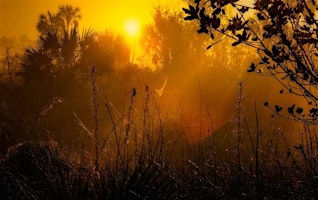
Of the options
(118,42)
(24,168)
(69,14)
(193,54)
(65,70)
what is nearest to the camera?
(24,168)

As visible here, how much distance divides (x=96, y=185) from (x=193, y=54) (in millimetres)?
27146

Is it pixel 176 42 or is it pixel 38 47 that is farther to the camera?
pixel 176 42

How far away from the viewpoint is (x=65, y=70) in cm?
1579

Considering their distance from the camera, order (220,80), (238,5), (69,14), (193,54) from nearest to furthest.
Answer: (238,5), (220,80), (193,54), (69,14)

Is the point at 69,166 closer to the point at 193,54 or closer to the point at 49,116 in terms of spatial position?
the point at 49,116

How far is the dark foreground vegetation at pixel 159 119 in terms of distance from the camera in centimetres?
398

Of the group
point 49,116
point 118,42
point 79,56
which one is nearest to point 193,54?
point 118,42

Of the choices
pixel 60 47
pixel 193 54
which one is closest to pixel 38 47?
pixel 60 47

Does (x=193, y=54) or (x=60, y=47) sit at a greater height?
(x=193, y=54)

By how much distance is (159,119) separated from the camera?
3904mm

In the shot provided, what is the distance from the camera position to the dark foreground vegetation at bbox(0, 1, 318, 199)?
3.98 metres

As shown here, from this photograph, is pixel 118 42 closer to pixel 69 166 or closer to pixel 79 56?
pixel 79 56

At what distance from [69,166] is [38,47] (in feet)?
41.7

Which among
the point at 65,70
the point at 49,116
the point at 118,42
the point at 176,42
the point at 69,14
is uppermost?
the point at 69,14
